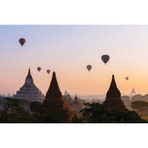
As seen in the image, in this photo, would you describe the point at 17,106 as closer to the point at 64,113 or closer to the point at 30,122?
the point at 64,113

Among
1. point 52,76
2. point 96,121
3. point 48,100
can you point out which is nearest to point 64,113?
point 48,100

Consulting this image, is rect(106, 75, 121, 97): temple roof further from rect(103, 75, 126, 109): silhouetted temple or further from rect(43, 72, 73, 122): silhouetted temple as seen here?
rect(43, 72, 73, 122): silhouetted temple

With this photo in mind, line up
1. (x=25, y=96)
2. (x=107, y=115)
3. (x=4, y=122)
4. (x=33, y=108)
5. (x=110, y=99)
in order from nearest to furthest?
(x=4, y=122)
(x=107, y=115)
(x=110, y=99)
(x=33, y=108)
(x=25, y=96)

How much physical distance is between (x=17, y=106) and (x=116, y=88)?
13507 millimetres

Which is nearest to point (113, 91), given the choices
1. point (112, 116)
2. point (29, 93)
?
point (112, 116)

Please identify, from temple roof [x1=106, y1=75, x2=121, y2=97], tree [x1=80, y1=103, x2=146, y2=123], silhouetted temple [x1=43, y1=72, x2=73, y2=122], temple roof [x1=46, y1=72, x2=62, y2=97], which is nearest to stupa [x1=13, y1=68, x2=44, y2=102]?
temple roof [x1=106, y1=75, x2=121, y2=97]

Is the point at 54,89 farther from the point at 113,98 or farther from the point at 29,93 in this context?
the point at 29,93

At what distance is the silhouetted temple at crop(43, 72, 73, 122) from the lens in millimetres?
34925

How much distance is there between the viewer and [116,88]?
134 feet

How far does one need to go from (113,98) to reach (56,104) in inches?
323

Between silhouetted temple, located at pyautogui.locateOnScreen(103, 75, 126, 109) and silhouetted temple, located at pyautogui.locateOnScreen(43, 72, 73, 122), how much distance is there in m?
6.24

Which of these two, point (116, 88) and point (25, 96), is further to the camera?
point (25, 96)

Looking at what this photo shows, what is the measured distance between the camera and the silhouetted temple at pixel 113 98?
1556 inches

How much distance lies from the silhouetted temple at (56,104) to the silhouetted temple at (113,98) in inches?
246
